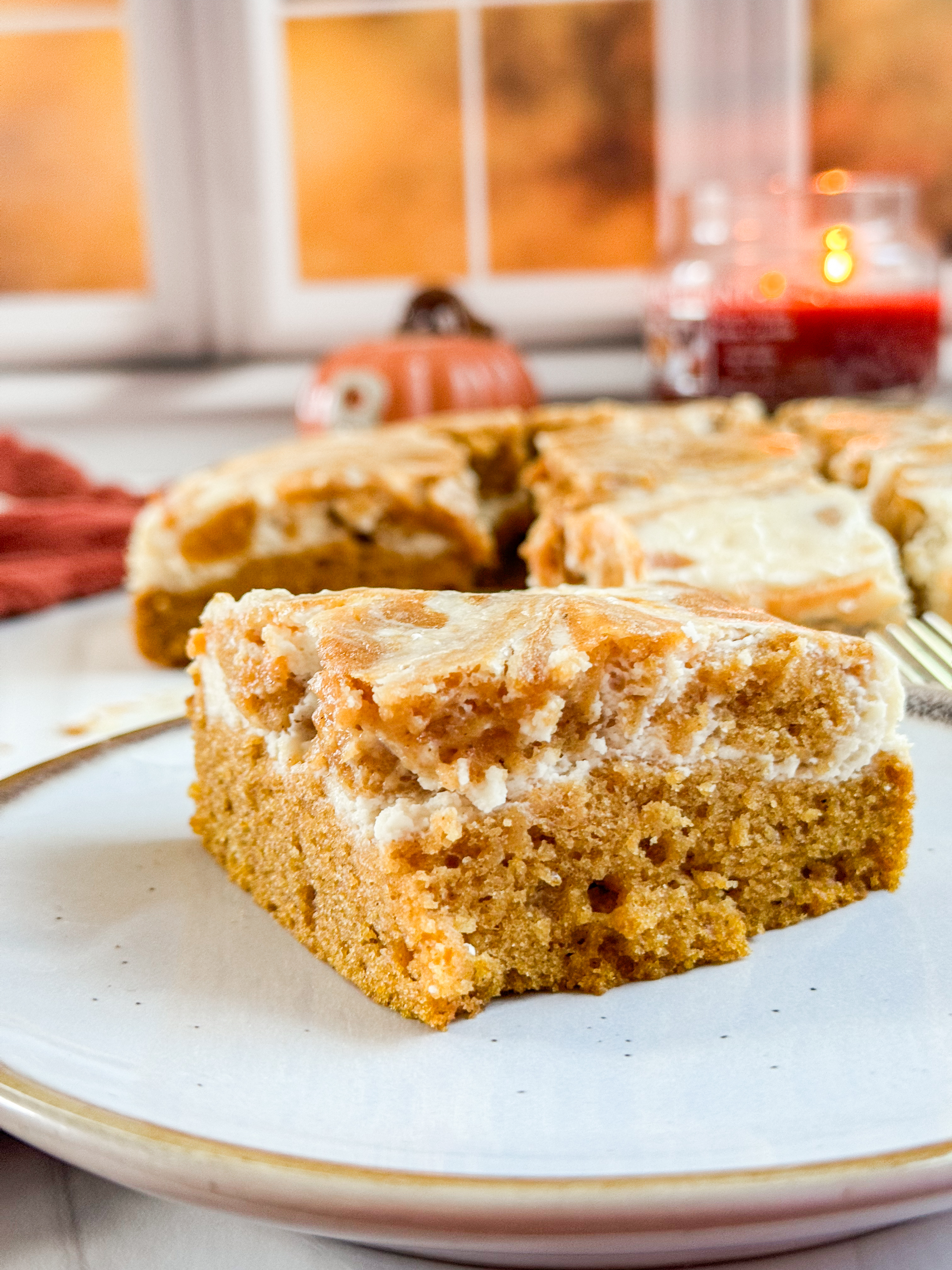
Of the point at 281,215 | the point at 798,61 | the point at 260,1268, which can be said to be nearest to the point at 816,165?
the point at 798,61

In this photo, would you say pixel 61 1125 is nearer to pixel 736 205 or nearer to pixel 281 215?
pixel 736 205

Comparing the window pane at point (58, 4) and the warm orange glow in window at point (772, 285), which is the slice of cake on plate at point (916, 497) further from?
the window pane at point (58, 4)

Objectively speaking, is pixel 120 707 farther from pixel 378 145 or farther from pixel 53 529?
pixel 378 145

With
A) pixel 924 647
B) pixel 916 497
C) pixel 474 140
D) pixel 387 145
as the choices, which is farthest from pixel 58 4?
pixel 924 647

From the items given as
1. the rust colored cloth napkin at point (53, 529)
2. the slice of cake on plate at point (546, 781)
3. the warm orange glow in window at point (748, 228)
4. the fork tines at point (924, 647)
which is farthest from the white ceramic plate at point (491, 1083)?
the warm orange glow in window at point (748, 228)

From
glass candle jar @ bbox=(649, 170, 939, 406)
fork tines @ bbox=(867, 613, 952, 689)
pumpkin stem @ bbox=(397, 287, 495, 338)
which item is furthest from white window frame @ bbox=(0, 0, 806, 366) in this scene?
fork tines @ bbox=(867, 613, 952, 689)

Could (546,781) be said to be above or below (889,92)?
below
